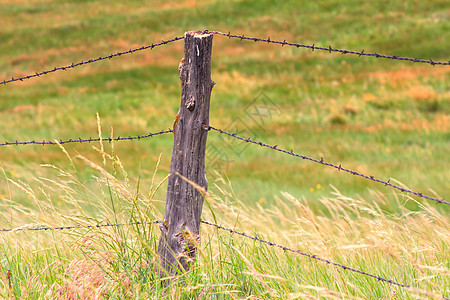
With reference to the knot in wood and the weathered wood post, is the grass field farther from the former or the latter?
the knot in wood

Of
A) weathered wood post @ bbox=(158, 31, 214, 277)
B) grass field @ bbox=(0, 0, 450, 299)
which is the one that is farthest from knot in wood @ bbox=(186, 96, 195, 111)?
grass field @ bbox=(0, 0, 450, 299)

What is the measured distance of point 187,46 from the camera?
3.64 m

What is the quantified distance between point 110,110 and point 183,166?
1547 centimetres

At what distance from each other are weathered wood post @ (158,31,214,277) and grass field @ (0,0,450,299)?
6.1 inches

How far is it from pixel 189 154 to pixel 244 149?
861 centimetres

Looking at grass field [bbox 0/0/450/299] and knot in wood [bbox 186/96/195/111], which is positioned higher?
knot in wood [bbox 186/96/195/111]

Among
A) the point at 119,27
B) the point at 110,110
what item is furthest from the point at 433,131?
the point at 119,27

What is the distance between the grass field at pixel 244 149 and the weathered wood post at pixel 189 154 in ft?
0.51

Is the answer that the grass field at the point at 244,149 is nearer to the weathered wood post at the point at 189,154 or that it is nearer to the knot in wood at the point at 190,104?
the weathered wood post at the point at 189,154

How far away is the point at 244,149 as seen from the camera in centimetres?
1224

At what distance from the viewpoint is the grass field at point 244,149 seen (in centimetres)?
366

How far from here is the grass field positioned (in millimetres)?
3656

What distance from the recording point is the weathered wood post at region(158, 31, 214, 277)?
362 centimetres

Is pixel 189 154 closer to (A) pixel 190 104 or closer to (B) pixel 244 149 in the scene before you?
(A) pixel 190 104
